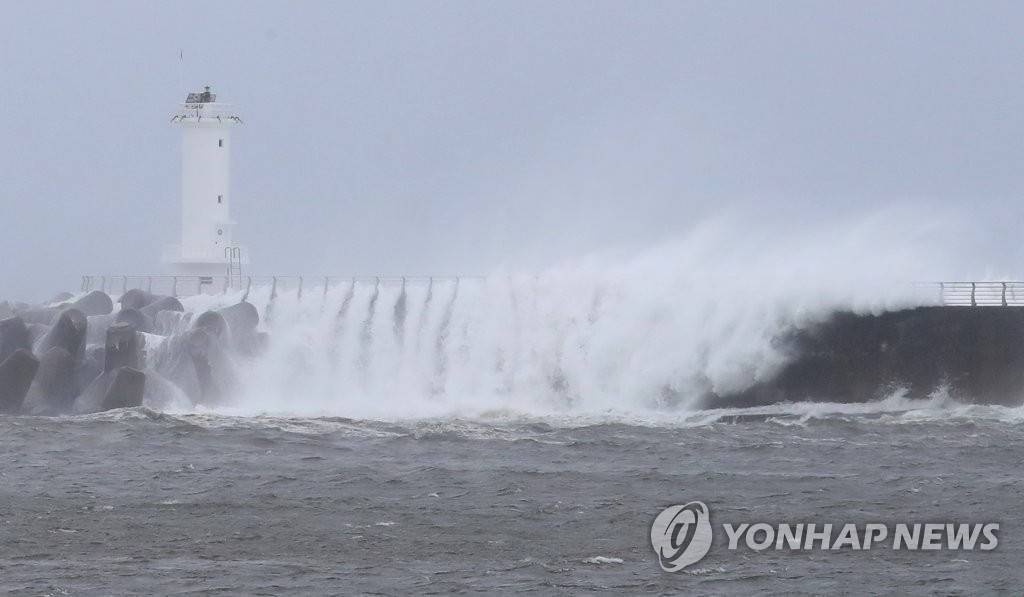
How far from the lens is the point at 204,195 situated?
43.7 meters

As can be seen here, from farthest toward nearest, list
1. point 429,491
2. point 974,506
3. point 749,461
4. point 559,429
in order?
point 559,429 → point 749,461 → point 429,491 → point 974,506

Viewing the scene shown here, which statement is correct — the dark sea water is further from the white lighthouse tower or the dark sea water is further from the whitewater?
the white lighthouse tower

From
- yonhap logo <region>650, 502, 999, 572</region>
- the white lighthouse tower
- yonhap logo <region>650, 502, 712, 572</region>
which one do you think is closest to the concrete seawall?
yonhap logo <region>650, 502, 712, 572</region>

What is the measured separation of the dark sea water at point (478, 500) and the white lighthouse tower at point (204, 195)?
1590cm

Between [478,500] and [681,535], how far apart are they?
3020 millimetres

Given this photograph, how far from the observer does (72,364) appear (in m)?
32.5

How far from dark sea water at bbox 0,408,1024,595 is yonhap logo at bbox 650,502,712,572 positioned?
0.51 ft

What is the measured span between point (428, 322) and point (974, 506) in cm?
1848

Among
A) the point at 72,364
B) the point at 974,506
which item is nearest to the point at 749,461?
the point at 974,506

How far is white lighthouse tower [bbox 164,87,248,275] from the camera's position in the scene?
4356cm

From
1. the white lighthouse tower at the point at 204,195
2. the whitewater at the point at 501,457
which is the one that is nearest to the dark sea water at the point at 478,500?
the whitewater at the point at 501,457

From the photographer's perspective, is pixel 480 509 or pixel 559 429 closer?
pixel 480 509

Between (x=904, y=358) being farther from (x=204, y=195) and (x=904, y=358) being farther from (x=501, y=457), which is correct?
(x=204, y=195)

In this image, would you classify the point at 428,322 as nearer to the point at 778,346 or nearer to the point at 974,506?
the point at 778,346
